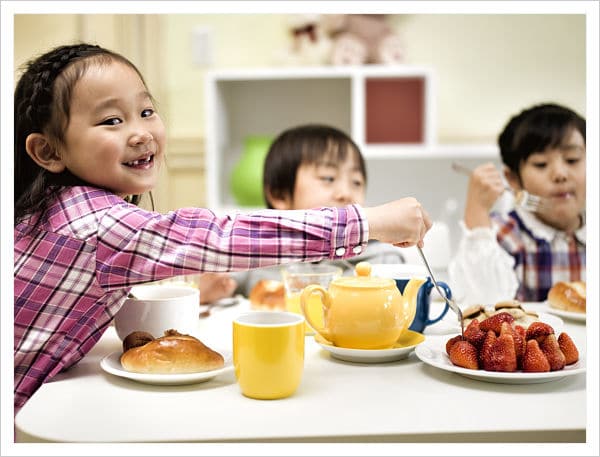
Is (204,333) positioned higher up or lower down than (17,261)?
lower down

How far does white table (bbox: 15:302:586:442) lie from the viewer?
613 mm

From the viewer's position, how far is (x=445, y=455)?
0.60m

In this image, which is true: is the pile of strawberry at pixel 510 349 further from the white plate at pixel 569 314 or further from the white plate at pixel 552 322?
the white plate at pixel 569 314

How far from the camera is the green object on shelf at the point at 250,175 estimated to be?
8.25ft

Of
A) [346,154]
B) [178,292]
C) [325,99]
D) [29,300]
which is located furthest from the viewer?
[325,99]

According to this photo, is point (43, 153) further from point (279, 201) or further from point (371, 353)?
point (279, 201)

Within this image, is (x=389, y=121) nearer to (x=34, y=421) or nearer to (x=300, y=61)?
(x=300, y=61)

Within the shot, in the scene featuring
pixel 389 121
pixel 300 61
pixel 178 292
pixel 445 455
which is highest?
pixel 300 61

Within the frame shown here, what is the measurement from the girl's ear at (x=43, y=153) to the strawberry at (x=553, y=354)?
0.63 m

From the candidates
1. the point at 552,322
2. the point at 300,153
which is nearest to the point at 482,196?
the point at 300,153

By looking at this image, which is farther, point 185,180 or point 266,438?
point 185,180

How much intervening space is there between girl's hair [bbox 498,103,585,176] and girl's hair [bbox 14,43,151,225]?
1074mm

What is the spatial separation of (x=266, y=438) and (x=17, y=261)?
1.34 feet

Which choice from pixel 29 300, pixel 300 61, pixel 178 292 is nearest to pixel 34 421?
pixel 29 300
